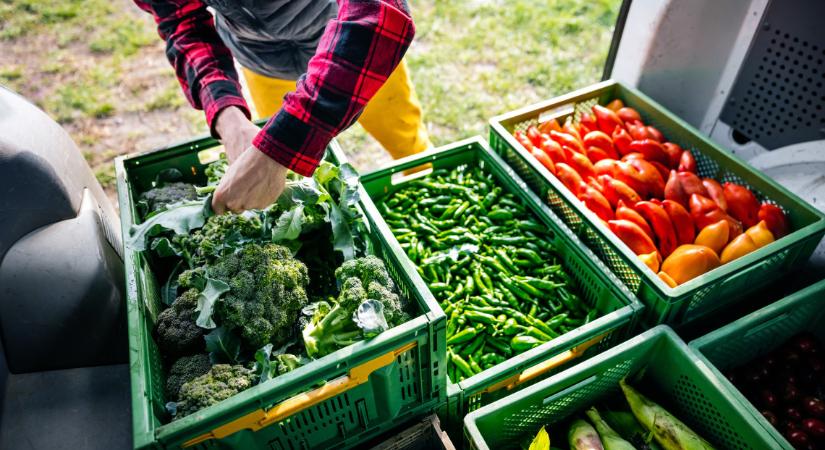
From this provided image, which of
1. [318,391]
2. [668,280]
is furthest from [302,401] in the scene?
[668,280]

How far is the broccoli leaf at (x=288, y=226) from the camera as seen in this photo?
181 centimetres

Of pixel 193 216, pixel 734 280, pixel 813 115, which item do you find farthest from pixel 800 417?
pixel 193 216

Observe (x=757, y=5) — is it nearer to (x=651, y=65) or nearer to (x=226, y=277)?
(x=651, y=65)

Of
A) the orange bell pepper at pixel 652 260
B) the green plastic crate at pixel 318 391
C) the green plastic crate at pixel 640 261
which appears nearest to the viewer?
the green plastic crate at pixel 318 391

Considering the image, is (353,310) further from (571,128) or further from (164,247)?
(571,128)

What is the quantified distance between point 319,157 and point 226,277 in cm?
48

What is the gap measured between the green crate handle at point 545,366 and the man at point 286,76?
1.00 m

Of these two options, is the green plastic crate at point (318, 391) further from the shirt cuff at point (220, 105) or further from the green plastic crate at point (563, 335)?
the shirt cuff at point (220, 105)

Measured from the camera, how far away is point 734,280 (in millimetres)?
2037

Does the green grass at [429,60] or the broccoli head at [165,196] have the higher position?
the broccoli head at [165,196]

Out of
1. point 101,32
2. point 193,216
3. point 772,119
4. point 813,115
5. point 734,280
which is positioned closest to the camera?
point 193,216

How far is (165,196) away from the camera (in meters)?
2.10

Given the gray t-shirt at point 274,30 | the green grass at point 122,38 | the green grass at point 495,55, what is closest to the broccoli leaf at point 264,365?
the gray t-shirt at point 274,30

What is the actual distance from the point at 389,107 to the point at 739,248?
1.69 meters
